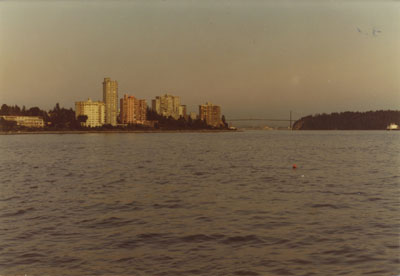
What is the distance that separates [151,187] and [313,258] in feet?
52.7

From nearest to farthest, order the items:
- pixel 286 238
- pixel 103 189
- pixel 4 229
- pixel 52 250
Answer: pixel 52 250
pixel 286 238
pixel 4 229
pixel 103 189

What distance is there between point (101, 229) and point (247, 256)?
6.04 metres

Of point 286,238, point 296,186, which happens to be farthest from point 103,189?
point 286,238

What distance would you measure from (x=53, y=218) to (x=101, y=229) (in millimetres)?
3021

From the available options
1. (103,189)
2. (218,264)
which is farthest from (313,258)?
(103,189)

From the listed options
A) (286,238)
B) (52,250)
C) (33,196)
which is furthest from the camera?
(33,196)

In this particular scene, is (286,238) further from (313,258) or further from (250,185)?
(250,185)

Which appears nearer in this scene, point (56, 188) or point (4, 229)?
point (4, 229)

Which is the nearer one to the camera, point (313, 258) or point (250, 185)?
point (313, 258)

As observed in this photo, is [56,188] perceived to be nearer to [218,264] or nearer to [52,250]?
[52,250]

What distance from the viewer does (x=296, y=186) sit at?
25.9m

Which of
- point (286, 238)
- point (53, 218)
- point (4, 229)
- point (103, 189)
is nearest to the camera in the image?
point (286, 238)

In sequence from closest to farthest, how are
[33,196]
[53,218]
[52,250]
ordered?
[52,250]
[53,218]
[33,196]

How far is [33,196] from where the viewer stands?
74.3 feet
